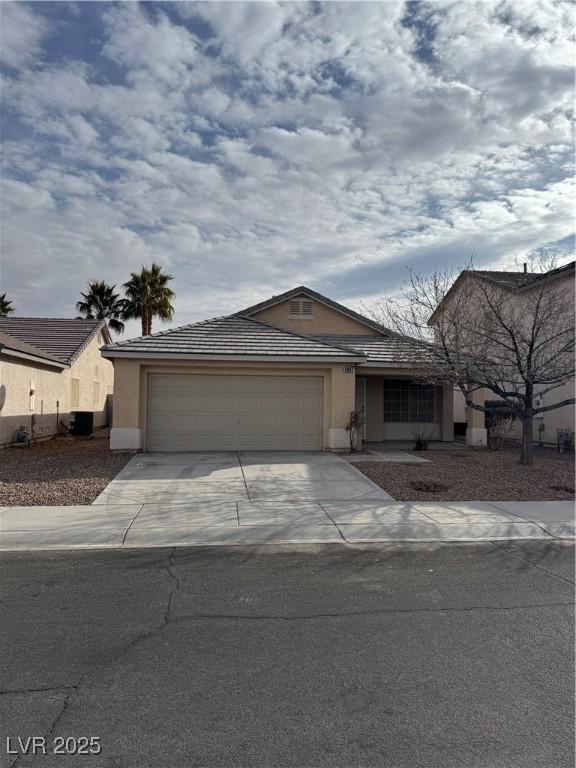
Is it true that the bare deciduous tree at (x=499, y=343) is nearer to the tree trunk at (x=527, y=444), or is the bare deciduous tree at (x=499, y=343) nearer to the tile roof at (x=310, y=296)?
the tree trunk at (x=527, y=444)

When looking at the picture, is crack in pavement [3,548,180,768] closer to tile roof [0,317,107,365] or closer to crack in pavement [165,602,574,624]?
crack in pavement [165,602,574,624]

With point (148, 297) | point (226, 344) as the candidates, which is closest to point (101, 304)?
point (148, 297)

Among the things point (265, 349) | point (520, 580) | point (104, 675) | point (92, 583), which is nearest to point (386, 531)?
point (520, 580)

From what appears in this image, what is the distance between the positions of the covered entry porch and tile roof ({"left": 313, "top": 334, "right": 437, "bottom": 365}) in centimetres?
94

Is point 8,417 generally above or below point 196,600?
above

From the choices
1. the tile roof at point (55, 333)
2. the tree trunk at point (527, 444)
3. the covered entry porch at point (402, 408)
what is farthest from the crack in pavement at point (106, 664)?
the tile roof at point (55, 333)

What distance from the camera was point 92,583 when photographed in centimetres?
571

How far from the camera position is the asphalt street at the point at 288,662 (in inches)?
123

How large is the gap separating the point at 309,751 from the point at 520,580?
3715mm

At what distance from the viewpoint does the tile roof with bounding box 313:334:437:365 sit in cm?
1418

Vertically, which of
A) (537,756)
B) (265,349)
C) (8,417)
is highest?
(265,349)

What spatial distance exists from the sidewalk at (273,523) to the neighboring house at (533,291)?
6.70 m

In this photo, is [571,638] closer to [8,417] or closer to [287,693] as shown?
[287,693]

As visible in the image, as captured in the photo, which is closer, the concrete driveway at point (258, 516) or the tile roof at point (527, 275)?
the concrete driveway at point (258, 516)
